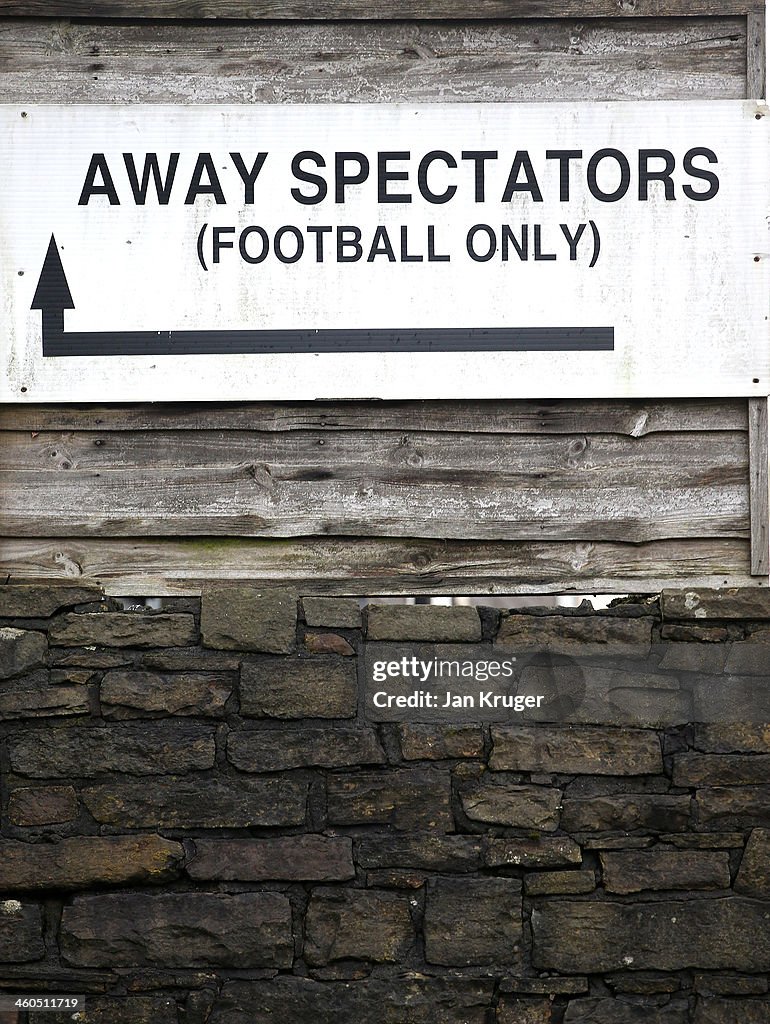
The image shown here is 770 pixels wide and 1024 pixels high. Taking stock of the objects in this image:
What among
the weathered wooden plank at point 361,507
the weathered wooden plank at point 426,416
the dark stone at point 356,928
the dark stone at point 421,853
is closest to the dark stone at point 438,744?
the dark stone at point 421,853

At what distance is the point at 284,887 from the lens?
3.34 meters

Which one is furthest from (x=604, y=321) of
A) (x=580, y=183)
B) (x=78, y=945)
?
(x=78, y=945)

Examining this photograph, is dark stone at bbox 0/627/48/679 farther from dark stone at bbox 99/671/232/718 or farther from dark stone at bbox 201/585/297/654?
dark stone at bbox 201/585/297/654

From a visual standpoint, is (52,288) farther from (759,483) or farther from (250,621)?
(759,483)

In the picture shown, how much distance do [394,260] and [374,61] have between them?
0.71 metres

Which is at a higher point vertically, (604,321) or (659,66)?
(659,66)

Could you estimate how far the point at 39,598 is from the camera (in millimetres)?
3434

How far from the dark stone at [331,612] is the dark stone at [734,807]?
126 centimetres

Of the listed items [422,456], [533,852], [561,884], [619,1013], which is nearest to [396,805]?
[533,852]

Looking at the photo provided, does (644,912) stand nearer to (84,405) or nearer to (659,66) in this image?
(84,405)

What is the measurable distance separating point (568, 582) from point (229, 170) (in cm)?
184

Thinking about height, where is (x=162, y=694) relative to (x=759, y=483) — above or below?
below

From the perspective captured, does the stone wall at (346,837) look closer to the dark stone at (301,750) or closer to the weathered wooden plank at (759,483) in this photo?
the dark stone at (301,750)

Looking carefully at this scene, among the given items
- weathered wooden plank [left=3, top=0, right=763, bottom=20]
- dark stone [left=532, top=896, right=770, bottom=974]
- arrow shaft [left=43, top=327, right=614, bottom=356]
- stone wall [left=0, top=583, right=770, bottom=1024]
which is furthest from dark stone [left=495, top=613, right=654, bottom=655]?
weathered wooden plank [left=3, top=0, right=763, bottom=20]
